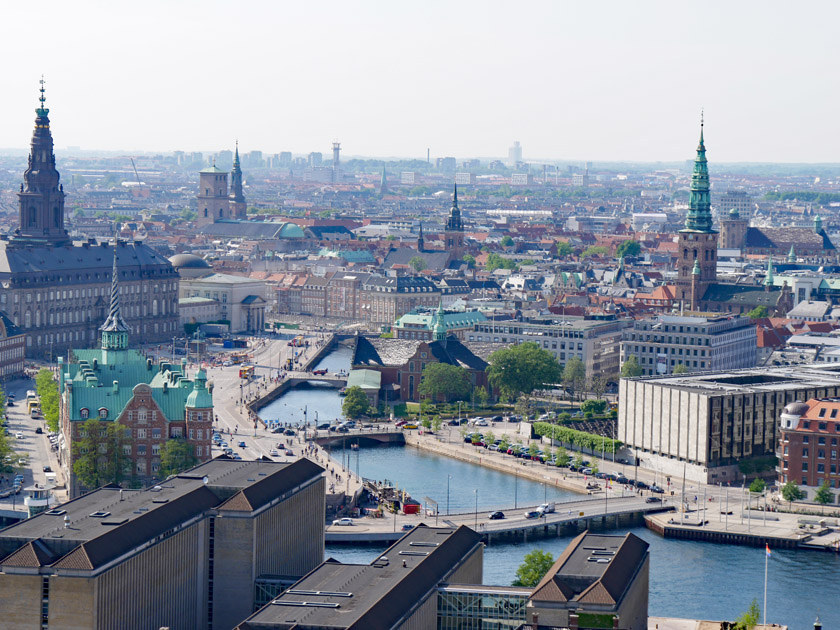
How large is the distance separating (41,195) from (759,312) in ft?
174

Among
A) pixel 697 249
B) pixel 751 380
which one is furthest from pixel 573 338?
pixel 697 249

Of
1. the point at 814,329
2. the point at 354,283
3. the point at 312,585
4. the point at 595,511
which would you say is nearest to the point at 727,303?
the point at 814,329

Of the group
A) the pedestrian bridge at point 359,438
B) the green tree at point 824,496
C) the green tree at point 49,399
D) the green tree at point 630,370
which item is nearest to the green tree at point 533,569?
the green tree at point 824,496

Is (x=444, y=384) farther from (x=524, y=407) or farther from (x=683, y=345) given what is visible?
(x=683, y=345)

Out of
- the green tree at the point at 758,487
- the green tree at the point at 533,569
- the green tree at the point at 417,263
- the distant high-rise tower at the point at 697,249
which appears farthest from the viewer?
the green tree at the point at 417,263

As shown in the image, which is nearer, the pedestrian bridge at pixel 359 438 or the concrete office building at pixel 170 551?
the concrete office building at pixel 170 551

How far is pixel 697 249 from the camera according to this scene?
15500 cm

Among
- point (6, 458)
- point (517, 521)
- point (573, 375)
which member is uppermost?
point (6, 458)

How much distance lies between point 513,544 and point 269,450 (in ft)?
64.9

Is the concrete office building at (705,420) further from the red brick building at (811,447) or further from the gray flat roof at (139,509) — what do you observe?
the gray flat roof at (139,509)

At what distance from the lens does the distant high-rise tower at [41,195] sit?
141625 mm

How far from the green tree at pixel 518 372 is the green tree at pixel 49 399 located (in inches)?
988

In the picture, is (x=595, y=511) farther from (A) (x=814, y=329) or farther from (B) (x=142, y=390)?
(A) (x=814, y=329)

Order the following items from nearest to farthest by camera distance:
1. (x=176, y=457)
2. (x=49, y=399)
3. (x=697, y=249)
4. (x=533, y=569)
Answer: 1. (x=533, y=569)
2. (x=176, y=457)
3. (x=49, y=399)
4. (x=697, y=249)
